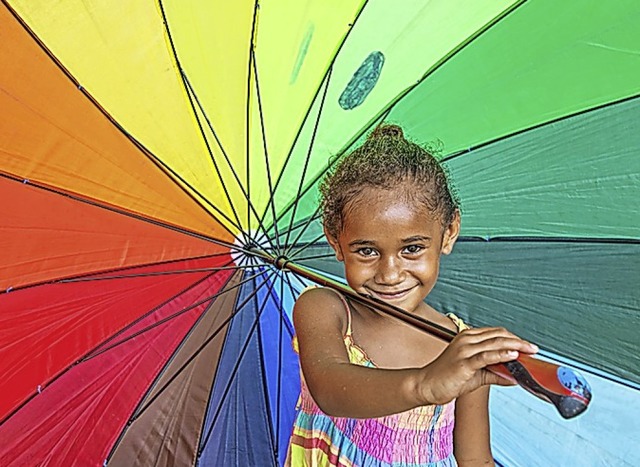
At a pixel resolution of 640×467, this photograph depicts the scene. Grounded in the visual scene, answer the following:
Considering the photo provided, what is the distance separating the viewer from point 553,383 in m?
0.97

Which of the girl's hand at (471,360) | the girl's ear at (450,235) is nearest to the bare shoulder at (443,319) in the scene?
the girl's ear at (450,235)

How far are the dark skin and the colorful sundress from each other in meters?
0.04

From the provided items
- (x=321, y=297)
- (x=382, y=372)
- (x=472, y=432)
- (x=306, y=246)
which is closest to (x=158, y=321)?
(x=306, y=246)

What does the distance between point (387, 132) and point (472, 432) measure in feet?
2.24

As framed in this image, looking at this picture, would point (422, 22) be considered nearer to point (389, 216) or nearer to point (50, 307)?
point (389, 216)

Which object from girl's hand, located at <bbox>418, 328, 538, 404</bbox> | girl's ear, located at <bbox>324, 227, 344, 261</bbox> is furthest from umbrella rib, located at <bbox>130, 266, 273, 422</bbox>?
girl's hand, located at <bbox>418, 328, 538, 404</bbox>

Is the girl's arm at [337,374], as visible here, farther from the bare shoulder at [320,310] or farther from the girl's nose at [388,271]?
the girl's nose at [388,271]

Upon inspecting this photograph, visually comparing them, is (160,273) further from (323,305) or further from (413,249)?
(413,249)

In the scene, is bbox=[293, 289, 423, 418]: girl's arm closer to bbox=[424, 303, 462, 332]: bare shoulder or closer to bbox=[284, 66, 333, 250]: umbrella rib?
bbox=[424, 303, 462, 332]: bare shoulder

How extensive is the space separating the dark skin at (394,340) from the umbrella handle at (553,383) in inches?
Answer: 1.2

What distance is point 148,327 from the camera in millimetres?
2031

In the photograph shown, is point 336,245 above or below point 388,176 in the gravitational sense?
below

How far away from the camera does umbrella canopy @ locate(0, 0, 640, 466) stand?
5.49ft

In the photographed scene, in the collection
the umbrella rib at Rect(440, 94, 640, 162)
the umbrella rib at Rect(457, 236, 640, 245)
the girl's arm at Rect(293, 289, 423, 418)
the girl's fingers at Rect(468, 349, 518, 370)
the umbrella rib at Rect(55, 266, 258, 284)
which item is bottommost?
the girl's arm at Rect(293, 289, 423, 418)
